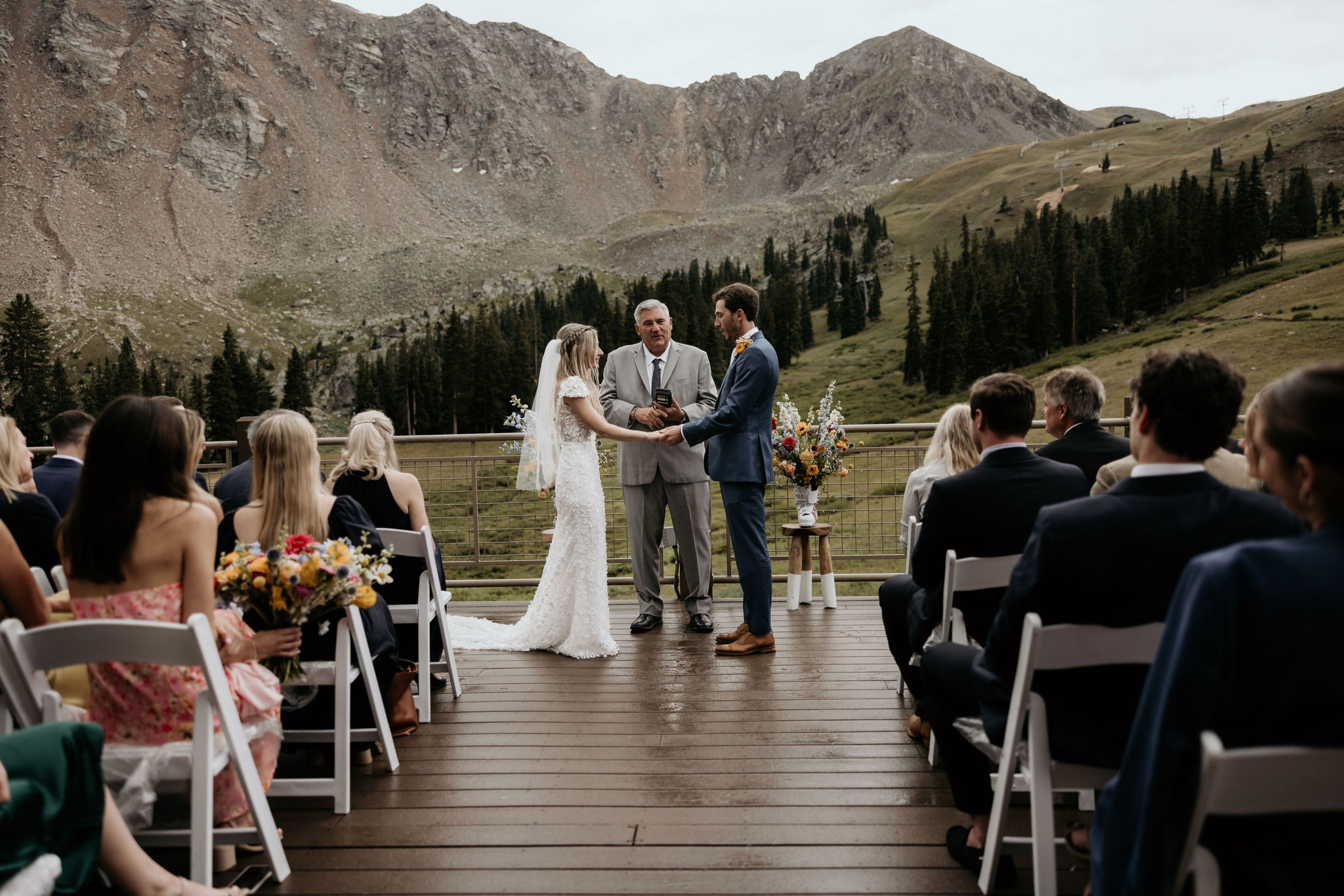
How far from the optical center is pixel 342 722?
11.4 feet

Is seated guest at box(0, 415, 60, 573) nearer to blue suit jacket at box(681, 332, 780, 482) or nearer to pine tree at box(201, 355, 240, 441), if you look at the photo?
blue suit jacket at box(681, 332, 780, 482)

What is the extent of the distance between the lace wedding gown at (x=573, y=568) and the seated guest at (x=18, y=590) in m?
3.18

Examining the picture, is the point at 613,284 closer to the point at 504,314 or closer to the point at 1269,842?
the point at 504,314

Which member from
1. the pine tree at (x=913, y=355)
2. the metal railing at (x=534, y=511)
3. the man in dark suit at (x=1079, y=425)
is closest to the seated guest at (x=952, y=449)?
the man in dark suit at (x=1079, y=425)

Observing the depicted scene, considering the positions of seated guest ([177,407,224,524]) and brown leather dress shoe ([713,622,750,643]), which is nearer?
seated guest ([177,407,224,524])

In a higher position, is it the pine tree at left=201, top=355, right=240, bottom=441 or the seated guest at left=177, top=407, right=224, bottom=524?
the seated guest at left=177, top=407, right=224, bottom=524

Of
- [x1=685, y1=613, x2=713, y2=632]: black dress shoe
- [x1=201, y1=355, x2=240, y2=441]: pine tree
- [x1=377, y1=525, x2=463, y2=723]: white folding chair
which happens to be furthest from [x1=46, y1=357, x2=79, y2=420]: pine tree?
[x1=377, y1=525, x2=463, y2=723]: white folding chair

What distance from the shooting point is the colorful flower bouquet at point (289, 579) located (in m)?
3.14

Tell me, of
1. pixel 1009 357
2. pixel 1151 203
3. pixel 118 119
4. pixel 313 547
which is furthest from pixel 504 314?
pixel 313 547

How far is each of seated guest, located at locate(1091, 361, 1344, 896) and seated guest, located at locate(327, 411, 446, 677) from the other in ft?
11.6

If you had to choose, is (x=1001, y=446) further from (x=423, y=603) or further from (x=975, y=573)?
(x=423, y=603)

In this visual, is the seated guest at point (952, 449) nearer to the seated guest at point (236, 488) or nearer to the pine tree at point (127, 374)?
the seated guest at point (236, 488)

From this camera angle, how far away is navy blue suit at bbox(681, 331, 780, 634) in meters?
5.44

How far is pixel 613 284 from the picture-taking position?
131875 mm
